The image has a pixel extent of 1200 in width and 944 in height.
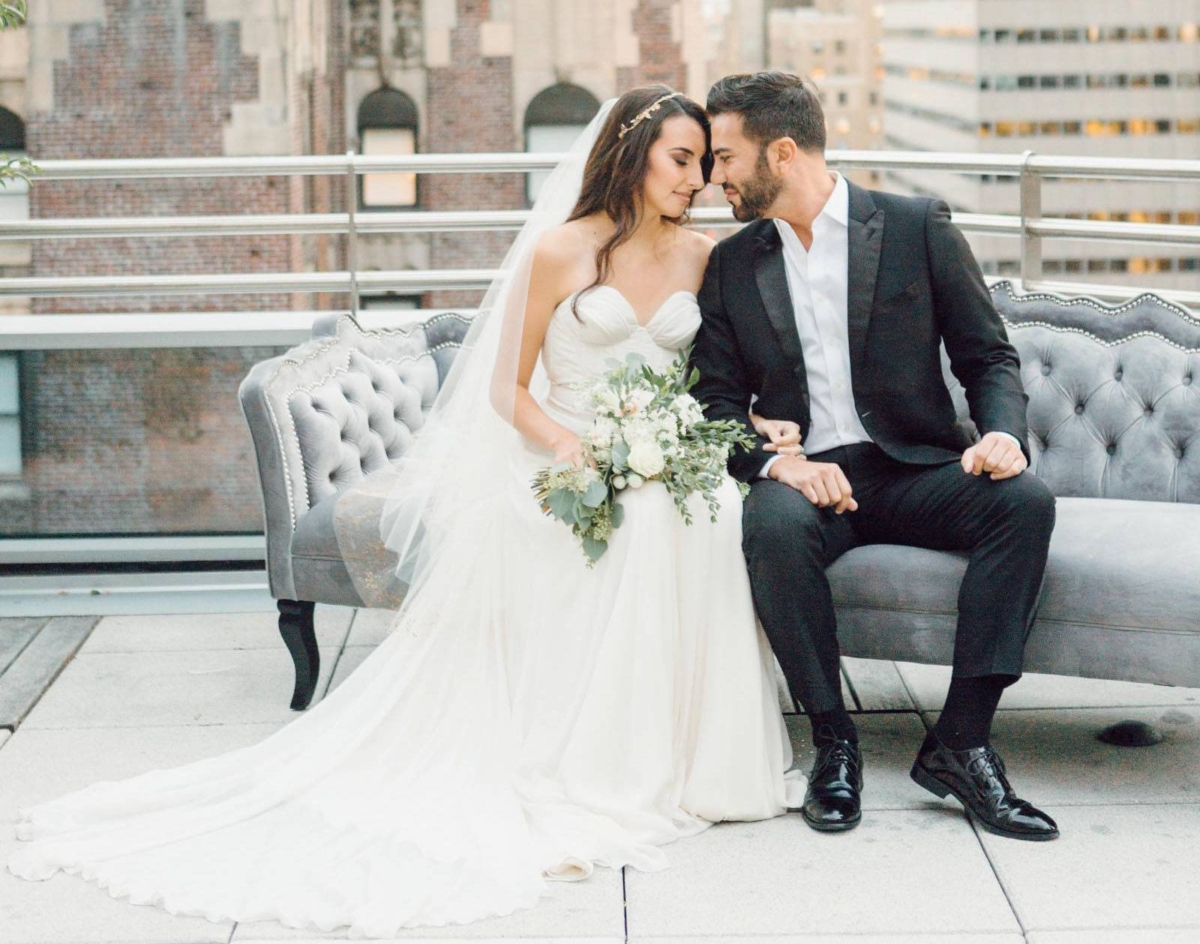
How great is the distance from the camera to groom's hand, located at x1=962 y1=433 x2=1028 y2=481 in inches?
151

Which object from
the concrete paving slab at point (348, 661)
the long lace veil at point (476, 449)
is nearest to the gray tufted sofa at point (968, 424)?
the long lace veil at point (476, 449)

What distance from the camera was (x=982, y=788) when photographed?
12.0 feet

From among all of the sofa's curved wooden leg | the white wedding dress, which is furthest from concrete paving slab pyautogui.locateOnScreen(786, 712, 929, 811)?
the sofa's curved wooden leg

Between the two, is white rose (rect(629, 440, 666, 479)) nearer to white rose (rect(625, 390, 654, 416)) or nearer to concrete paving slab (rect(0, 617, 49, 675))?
white rose (rect(625, 390, 654, 416))

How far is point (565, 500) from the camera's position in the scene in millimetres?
3855

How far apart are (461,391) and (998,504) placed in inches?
65.6

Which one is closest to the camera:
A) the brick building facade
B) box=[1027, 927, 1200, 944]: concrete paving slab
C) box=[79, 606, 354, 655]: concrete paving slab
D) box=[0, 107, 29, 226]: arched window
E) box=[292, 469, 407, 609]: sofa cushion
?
box=[1027, 927, 1200, 944]: concrete paving slab

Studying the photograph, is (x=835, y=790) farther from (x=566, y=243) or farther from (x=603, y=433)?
(x=566, y=243)

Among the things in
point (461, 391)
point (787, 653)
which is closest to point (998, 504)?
point (787, 653)

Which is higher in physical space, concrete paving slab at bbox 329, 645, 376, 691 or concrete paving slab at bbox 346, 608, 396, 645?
concrete paving slab at bbox 346, 608, 396, 645

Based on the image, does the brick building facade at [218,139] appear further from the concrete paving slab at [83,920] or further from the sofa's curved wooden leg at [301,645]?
the concrete paving slab at [83,920]

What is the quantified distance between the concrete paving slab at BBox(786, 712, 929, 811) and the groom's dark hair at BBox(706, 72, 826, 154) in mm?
1658

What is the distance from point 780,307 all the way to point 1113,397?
1.27m

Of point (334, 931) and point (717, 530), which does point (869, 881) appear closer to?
point (717, 530)
